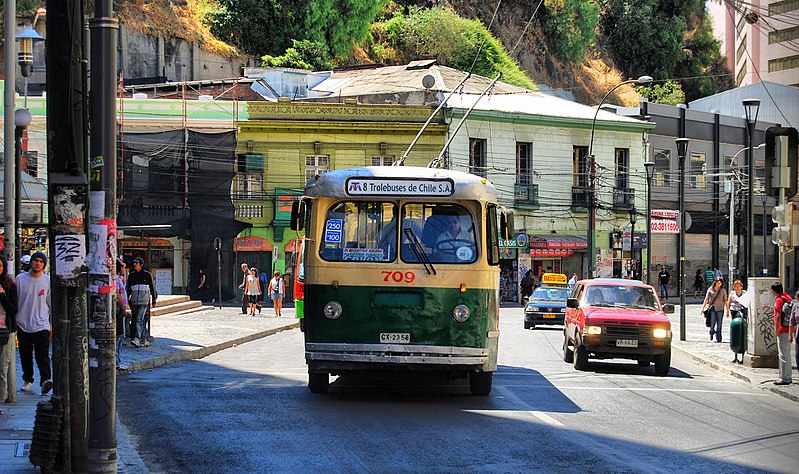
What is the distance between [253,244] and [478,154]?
1227cm

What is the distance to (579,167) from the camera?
57.1m

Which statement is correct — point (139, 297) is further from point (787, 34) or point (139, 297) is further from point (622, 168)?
point (787, 34)

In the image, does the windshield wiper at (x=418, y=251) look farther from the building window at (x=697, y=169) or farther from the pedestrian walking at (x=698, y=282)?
the building window at (x=697, y=169)

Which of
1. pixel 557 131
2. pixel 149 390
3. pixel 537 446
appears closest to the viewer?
pixel 537 446

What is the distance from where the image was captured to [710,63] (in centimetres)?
8812

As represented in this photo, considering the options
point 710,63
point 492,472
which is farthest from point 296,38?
point 492,472

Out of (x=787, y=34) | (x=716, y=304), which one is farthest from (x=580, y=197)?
(x=787, y=34)

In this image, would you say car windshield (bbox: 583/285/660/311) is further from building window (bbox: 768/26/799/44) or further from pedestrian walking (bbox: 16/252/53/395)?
building window (bbox: 768/26/799/44)

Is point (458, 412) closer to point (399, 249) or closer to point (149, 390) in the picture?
point (399, 249)

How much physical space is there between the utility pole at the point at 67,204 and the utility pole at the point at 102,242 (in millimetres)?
89

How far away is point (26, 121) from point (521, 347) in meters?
13.4

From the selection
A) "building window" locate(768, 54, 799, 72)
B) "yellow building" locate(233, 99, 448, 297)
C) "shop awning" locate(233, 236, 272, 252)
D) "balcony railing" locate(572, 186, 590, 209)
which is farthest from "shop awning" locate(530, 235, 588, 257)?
"building window" locate(768, 54, 799, 72)

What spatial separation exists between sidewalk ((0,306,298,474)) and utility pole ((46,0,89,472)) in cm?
109

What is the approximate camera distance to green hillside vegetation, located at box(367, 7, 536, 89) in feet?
228
